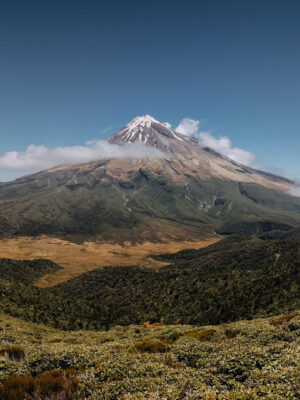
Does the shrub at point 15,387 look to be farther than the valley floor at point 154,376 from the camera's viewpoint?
Yes

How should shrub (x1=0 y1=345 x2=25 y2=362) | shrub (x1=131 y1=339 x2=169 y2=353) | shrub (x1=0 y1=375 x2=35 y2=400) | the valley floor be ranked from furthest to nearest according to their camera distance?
shrub (x1=131 y1=339 x2=169 y2=353) → shrub (x1=0 y1=345 x2=25 y2=362) → shrub (x1=0 y1=375 x2=35 y2=400) → the valley floor

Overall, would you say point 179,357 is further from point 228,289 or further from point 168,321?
point 228,289

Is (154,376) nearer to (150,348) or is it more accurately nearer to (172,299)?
(150,348)

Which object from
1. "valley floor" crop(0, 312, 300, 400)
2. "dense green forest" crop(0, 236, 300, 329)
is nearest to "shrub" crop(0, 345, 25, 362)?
"valley floor" crop(0, 312, 300, 400)

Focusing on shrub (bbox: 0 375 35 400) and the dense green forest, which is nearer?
shrub (bbox: 0 375 35 400)

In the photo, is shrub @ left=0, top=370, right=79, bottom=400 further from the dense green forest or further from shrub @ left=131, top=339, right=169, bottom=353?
the dense green forest

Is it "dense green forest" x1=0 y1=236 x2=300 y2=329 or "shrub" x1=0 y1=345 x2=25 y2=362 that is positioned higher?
"shrub" x1=0 y1=345 x2=25 y2=362

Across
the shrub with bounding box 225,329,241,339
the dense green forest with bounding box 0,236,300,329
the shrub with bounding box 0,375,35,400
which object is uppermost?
the shrub with bounding box 0,375,35,400

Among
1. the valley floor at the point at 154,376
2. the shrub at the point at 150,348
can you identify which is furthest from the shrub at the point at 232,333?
the valley floor at the point at 154,376

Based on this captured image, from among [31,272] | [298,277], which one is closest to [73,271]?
[31,272]

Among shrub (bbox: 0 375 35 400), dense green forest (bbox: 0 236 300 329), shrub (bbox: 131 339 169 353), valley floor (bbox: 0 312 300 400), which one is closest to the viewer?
valley floor (bbox: 0 312 300 400)

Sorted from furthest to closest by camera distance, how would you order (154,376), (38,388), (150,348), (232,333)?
(232,333)
(150,348)
(154,376)
(38,388)

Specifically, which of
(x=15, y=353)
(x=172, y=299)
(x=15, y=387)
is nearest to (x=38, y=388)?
(x=15, y=387)

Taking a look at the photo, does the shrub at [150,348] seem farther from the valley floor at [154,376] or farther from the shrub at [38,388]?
the shrub at [38,388]
